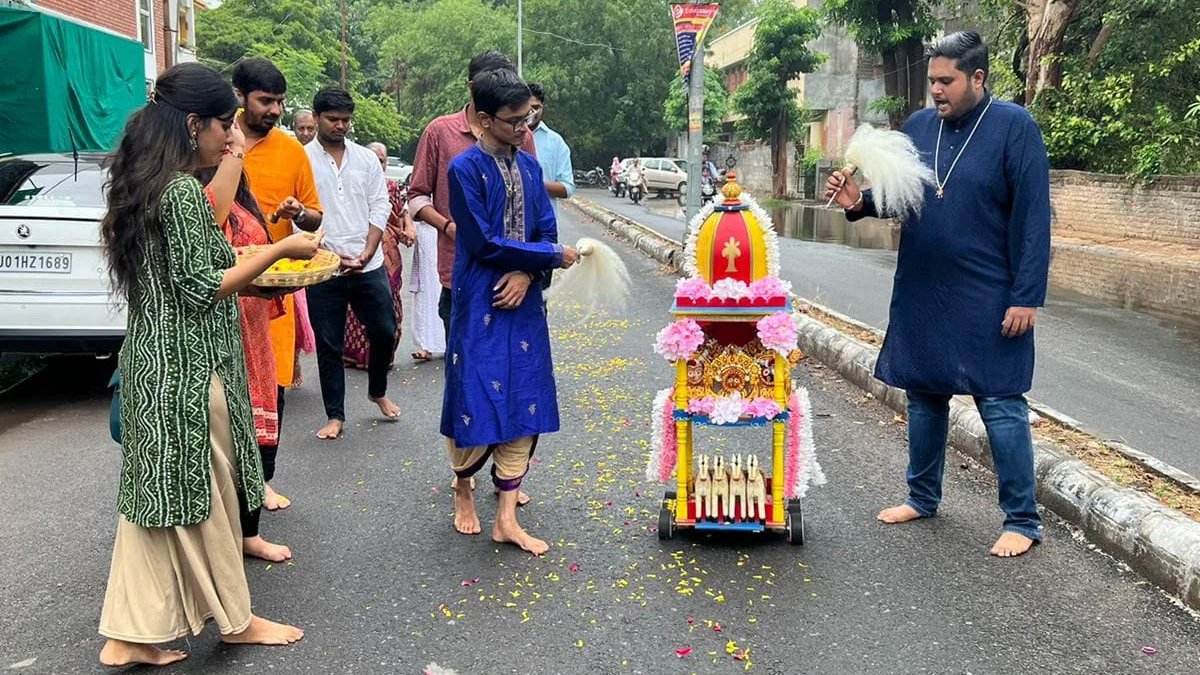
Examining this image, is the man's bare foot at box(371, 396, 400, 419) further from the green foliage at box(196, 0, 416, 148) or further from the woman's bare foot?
the green foliage at box(196, 0, 416, 148)

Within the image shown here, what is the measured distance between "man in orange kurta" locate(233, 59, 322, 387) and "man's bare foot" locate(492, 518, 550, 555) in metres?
1.21

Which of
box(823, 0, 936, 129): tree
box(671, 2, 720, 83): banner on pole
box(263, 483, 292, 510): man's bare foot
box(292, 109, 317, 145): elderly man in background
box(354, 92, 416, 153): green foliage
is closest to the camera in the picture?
box(263, 483, 292, 510): man's bare foot

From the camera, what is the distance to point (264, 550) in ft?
13.1

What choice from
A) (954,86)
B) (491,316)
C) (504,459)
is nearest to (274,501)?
(504,459)

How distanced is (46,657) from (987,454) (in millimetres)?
4213

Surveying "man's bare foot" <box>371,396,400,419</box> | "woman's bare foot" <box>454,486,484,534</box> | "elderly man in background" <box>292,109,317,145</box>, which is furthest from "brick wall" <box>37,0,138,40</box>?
"woman's bare foot" <box>454,486,484,534</box>

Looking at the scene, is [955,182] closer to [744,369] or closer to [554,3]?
[744,369]

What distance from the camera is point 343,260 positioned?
552cm

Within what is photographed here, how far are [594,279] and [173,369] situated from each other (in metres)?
1.83

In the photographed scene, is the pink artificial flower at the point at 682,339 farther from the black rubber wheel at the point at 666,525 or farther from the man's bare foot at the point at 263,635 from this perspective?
the man's bare foot at the point at 263,635

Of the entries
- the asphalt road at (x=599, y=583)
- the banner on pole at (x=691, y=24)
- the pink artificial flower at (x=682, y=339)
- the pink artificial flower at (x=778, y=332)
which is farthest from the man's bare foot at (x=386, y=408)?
the banner on pole at (x=691, y=24)

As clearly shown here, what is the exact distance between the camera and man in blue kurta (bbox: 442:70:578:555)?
3.89 meters

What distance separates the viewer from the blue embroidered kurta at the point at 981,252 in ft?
12.8

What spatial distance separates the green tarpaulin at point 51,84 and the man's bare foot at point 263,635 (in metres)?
6.54
